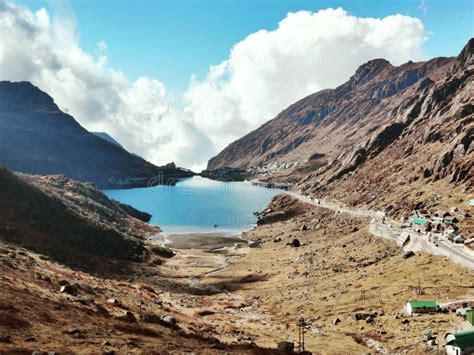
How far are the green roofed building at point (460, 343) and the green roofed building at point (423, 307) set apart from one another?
8639 mm

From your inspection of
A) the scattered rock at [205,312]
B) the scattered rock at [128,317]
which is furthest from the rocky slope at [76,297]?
the scattered rock at [205,312]

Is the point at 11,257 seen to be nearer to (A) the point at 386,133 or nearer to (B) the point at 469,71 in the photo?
(A) the point at 386,133

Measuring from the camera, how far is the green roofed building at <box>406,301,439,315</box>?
138 ft

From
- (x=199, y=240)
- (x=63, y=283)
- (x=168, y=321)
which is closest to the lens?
(x=168, y=321)

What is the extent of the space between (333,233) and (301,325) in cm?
6242

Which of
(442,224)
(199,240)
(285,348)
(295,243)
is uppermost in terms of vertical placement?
(199,240)

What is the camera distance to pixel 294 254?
9856 cm

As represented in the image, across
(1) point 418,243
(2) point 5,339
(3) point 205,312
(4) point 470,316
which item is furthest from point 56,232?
(4) point 470,316

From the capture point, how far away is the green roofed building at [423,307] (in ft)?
138

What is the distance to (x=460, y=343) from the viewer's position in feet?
106

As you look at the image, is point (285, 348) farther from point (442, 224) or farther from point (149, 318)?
point (442, 224)

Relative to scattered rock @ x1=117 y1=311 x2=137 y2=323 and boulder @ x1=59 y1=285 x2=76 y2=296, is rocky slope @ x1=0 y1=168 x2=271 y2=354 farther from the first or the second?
boulder @ x1=59 y1=285 x2=76 y2=296

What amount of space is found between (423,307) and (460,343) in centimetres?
1001

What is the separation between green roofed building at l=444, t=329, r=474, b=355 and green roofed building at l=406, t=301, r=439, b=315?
8639mm
